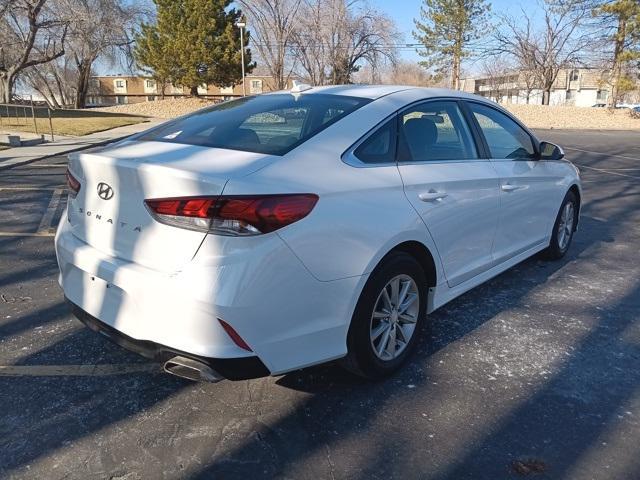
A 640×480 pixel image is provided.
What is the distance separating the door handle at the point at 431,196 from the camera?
296cm

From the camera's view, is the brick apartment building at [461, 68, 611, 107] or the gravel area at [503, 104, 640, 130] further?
the brick apartment building at [461, 68, 611, 107]

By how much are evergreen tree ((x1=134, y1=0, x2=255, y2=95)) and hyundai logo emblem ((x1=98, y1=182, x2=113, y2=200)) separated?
35302 millimetres

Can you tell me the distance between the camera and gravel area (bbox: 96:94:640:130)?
32.5m

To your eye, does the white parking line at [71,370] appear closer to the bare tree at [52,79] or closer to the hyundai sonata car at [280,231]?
the hyundai sonata car at [280,231]

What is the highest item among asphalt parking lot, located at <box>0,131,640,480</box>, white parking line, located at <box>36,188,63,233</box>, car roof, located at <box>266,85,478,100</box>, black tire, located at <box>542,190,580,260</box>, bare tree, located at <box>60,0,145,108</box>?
bare tree, located at <box>60,0,145,108</box>

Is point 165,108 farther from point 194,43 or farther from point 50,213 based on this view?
point 50,213

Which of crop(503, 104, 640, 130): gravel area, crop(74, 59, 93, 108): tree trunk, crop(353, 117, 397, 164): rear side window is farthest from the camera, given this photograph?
crop(74, 59, 93, 108): tree trunk

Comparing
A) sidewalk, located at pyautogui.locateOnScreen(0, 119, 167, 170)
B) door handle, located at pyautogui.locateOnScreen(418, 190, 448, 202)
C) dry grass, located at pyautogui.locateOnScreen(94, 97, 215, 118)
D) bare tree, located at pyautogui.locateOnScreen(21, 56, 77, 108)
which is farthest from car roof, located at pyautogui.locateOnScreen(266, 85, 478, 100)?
bare tree, located at pyautogui.locateOnScreen(21, 56, 77, 108)

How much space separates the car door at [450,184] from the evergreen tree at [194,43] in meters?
34.7

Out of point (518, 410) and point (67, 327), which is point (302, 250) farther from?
point (67, 327)

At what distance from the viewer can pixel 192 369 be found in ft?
7.50

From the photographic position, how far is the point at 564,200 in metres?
4.93

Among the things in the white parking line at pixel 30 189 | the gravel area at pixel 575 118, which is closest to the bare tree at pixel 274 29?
the gravel area at pixel 575 118

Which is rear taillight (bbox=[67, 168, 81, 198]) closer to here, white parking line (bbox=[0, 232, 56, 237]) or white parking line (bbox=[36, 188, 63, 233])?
white parking line (bbox=[0, 232, 56, 237])
